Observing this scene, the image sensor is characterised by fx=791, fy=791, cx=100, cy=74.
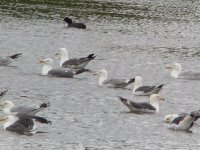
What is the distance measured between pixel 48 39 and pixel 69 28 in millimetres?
8145

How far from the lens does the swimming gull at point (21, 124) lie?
2016 cm

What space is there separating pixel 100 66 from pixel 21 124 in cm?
1444

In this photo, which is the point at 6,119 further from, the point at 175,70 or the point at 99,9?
the point at 99,9

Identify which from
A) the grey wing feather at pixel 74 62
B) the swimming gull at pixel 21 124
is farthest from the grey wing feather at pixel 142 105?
the grey wing feather at pixel 74 62

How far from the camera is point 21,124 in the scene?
2027 cm

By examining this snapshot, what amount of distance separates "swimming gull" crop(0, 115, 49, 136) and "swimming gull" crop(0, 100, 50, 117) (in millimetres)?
524

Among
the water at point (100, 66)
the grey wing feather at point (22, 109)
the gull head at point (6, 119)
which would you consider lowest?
the water at point (100, 66)

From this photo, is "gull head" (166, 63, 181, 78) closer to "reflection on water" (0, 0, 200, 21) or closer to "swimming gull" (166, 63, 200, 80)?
"swimming gull" (166, 63, 200, 80)

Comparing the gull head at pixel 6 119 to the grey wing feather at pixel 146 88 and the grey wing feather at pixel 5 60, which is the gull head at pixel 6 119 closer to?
the grey wing feather at pixel 146 88

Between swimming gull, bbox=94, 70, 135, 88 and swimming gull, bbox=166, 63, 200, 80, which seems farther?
swimming gull, bbox=166, 63, 200, 80

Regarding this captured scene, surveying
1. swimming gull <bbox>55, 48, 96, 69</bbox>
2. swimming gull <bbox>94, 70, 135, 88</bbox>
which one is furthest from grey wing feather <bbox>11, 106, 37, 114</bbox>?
swimming gull <bbox>55, 48, 96, 69</bbox>

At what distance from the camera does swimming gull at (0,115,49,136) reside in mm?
20156

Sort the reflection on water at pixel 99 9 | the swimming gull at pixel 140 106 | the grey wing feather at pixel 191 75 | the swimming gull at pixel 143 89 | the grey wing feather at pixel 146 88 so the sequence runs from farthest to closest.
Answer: the reflection on water at pixel 99 9
the grey wing feather at pixel 191 75
the grey wing feather at pixel 146 88
the swimming gull at pixel 143 89
the swimming gull at pixel 140 106

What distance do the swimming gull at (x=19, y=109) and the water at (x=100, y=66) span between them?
572 millimetres
